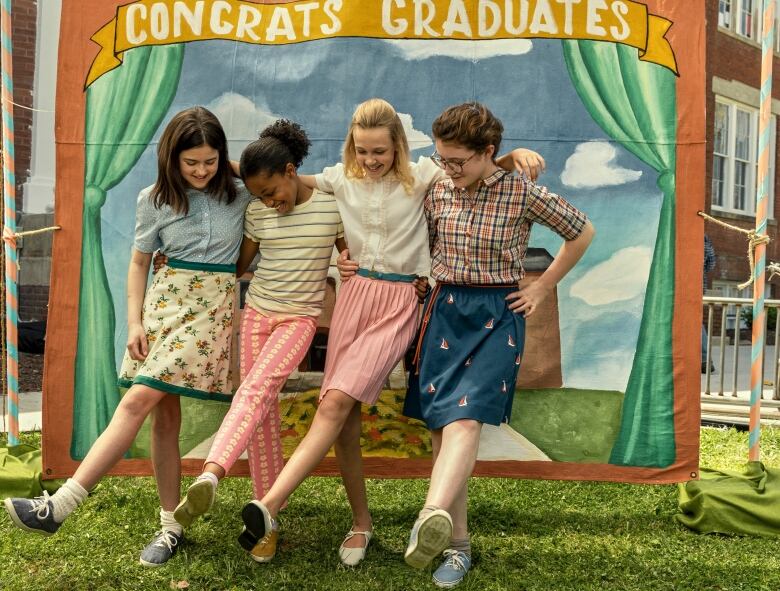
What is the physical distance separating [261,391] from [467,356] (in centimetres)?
81

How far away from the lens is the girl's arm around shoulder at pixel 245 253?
351cm

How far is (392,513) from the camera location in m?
3.93

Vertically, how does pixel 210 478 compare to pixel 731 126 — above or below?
below

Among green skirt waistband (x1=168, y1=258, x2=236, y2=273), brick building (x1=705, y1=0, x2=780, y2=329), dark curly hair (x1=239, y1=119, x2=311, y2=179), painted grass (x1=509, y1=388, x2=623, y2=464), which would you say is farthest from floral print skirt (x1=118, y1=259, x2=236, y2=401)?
brick building (x1=705, y1=0, x2=780, y2=329)

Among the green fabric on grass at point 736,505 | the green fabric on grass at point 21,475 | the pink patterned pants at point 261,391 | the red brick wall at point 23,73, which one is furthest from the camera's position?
the red brick wall at point 23,73

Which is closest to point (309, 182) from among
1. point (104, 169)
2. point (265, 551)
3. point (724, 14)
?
point (104, 169)

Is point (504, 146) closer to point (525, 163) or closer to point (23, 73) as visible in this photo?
point (525, 163)

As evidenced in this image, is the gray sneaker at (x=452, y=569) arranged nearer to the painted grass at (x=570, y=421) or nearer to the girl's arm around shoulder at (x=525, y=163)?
the painted grass at (x=570, y=421)

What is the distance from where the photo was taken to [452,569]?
3.14 meters

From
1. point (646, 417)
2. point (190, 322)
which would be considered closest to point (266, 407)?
point (190, 322)

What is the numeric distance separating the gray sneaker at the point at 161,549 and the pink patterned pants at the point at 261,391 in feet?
1.25

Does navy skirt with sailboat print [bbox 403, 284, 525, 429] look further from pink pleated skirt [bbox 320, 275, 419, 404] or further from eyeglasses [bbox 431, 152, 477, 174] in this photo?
eyeglasses [bbox 431, 152, 477, 174]

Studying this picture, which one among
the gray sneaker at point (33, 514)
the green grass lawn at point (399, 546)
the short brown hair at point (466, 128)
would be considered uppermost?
the short brown hair at point (466, 128)

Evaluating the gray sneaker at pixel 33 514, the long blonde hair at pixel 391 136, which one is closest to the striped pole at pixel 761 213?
the long blonde hair at pixel 391 136
